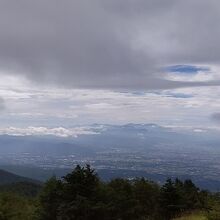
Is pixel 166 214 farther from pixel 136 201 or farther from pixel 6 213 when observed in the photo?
pixel 6 213

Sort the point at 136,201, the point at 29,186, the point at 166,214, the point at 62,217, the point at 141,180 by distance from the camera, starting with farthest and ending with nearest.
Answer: the point at 29,186 → the point at 141,180 → the point at 136,201 → the point at 166,214 → the point at 62,217

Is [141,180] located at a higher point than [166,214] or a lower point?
higher

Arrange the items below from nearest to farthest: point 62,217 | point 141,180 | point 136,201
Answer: point 62,217 → point 136,201 → point 141,180

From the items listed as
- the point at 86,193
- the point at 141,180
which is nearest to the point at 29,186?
the point at 141,180

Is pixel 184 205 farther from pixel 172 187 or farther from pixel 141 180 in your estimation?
pixel 141 180

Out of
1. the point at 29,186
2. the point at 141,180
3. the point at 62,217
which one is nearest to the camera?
the point at 62,217

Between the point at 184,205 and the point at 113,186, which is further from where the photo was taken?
the point at 113,186

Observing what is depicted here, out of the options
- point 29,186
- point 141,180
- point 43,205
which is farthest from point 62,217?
A: point 29,186

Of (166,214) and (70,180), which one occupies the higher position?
(70,180)

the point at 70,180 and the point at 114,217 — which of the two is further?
the point at 114,217
